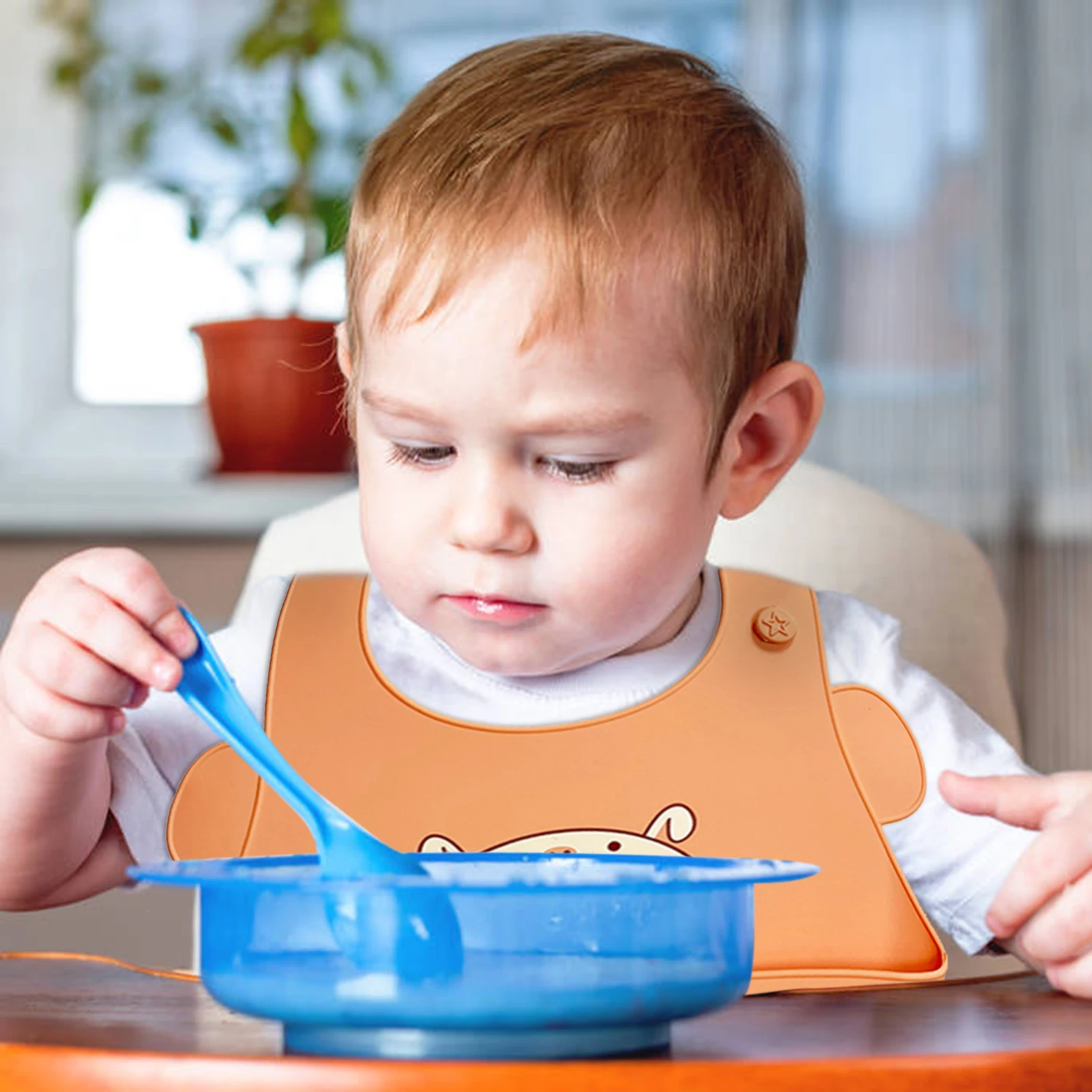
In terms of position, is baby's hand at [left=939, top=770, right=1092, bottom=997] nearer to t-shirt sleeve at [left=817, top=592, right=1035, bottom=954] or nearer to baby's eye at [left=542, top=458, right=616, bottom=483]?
t-shirt sleeve at [left=817, top=592, right=1035, bottom=954]

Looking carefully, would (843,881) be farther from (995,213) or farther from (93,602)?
(995,213)

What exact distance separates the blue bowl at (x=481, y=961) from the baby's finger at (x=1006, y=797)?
22 centimetres

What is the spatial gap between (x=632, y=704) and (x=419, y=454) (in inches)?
8.1

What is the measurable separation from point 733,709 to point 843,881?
114 mm

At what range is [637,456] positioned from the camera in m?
0.88

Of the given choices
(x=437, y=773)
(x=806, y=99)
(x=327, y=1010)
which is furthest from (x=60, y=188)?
(x=327, y=1010)

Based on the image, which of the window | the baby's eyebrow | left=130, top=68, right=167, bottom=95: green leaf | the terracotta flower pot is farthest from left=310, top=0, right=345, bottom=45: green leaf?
the baby's eyebrow

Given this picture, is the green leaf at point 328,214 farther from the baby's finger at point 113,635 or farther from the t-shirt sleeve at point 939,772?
the baby's finger at point 113,635

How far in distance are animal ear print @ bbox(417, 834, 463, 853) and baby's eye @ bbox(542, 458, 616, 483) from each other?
0.21 metres

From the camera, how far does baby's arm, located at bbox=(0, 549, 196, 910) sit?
2.27 feet

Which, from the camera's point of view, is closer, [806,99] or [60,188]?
[806,99]

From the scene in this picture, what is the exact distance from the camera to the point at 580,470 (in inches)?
34.2

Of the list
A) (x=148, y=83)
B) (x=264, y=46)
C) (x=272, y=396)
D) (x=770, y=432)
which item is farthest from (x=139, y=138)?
(x=770, y=432)

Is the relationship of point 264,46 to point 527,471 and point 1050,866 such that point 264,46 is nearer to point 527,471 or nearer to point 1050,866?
point 527,471
